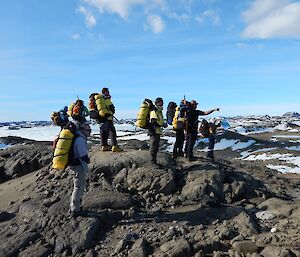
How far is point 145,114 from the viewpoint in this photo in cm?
1278

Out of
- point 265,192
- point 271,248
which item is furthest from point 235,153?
point 271,248

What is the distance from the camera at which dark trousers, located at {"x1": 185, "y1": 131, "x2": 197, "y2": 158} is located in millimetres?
13945

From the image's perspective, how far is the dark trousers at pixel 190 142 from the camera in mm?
13945

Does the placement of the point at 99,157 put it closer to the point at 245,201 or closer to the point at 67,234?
the point at 67,234

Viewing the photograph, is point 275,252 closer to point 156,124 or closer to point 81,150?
point 81,150

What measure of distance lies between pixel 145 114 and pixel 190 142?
8.04 feet

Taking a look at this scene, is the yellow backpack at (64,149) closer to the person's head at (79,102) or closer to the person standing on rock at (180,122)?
the person's head at (79,102)

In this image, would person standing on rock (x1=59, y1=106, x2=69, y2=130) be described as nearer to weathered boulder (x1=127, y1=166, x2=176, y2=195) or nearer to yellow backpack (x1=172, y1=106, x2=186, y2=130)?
weathered boulder (x1=127, y1=166, x2=176, y2=195)

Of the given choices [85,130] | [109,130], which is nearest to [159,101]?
[109,130]

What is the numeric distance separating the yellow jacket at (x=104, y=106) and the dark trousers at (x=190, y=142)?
313 cm

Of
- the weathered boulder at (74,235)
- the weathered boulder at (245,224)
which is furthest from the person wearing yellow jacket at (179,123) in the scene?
the weathered boulder at (74,235)

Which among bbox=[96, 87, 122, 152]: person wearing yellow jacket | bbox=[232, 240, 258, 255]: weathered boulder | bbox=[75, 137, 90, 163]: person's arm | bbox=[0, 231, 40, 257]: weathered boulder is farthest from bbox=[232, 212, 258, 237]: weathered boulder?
bbox=[96, 87, 122, 152]: person wearing yellow jacket

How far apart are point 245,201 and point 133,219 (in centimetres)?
391

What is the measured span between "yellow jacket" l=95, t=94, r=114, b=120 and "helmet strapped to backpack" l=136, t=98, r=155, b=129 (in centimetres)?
179
